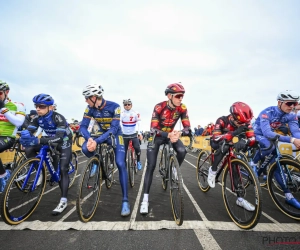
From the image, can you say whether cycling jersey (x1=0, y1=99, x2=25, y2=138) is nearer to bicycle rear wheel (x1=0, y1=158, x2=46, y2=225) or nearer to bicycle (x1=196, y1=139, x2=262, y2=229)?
bicycle rear wheel (x1=0, y1=158, x2=46, y2=225)

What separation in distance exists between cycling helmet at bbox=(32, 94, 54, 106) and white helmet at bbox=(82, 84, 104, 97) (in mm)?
754

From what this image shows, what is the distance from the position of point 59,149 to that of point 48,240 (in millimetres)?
1795

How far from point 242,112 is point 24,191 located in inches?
178

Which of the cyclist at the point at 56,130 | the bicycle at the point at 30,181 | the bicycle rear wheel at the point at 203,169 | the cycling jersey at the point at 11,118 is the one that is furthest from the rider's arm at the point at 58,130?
the bicycle rear wheel at the point at 203,169

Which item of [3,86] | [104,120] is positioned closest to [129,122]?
[104,120]

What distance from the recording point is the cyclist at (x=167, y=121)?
3.66 metres

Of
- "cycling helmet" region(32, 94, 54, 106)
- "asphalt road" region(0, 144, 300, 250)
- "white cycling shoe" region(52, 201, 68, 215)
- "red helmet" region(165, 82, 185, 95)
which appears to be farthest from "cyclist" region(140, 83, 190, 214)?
"cycling helmet" region(32, 94, 54, 106)

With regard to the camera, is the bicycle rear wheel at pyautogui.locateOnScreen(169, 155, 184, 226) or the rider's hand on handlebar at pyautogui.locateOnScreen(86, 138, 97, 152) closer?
the bicycle rear wheel at pyautogui.locateOnScreen(169, 155, 184, 226)

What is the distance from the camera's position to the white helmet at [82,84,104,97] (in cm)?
366

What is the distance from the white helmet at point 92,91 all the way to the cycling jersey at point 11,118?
6.41 feet

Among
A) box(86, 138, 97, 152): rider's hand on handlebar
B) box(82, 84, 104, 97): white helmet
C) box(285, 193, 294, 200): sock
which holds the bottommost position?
box(285, 193, 294, 200): sock

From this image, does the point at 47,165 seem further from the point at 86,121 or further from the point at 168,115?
the point at 168,115

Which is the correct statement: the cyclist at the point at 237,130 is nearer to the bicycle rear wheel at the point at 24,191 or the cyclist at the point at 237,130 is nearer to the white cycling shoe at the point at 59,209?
the white cycling shoe at the point at 59,209

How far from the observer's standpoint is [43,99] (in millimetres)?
3590
